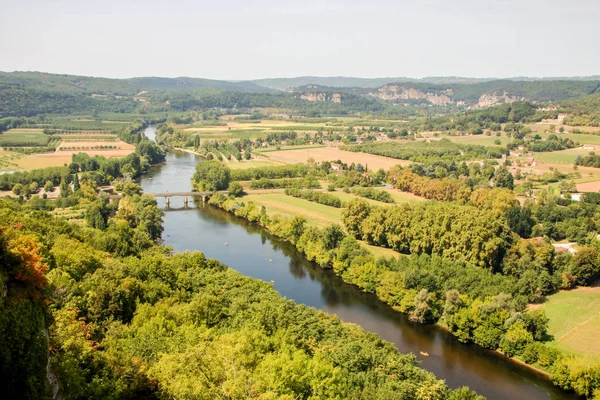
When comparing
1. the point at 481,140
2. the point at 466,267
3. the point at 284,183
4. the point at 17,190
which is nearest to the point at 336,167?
the point at 284,183

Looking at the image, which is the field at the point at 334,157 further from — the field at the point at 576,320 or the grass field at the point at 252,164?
the field at the point at 576,320

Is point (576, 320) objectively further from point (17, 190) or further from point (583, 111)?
point (583, 111)

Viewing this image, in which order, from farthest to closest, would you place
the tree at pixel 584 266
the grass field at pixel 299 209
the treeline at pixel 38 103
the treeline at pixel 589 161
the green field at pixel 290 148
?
the treeline at pixel 38 103
the green field at pixel 290 148
the treeline at pixel 589 161
the grass field at pixel 299 209
the tree at pixel 584 266

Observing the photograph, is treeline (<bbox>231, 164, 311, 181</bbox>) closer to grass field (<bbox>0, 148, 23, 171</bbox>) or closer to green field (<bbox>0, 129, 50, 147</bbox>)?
grass field (<bbox>0, 148, 23, 171</bbox>)

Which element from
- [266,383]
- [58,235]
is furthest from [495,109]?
[266,383]

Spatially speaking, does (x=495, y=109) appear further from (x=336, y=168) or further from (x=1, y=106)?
→ (x=1, y=106)

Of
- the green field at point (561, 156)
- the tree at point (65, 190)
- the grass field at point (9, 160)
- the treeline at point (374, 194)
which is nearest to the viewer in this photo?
the tree at point (65, 190)

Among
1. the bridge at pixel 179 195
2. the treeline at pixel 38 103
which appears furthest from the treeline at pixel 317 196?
the treeline at pixel 38 103

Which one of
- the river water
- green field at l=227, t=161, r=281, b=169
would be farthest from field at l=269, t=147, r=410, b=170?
the river water
